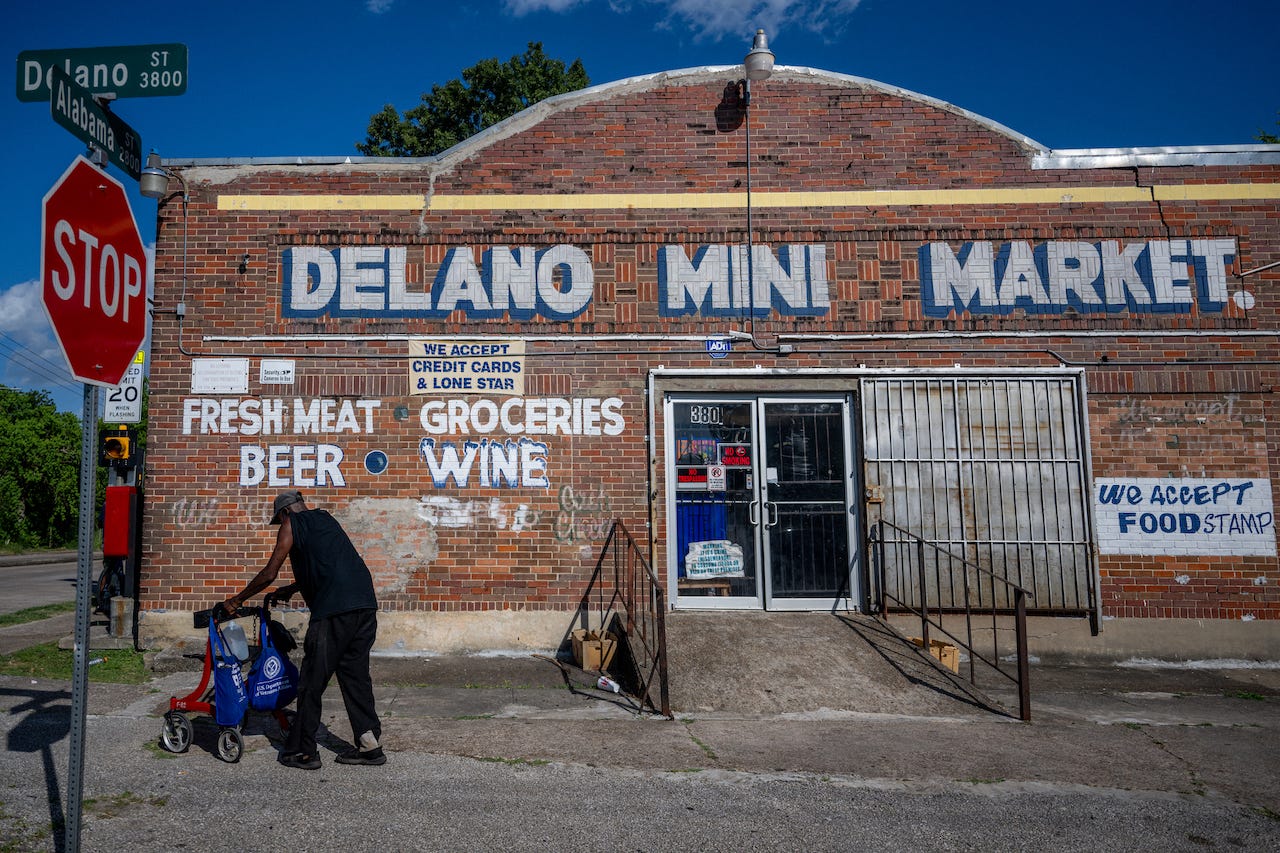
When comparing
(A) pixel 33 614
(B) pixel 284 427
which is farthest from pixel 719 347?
(A) pixel 33 614

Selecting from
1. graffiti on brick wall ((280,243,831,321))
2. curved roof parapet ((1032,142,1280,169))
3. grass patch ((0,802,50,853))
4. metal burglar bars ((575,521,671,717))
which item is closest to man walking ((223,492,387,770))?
grass patch ((0,802,50,853))

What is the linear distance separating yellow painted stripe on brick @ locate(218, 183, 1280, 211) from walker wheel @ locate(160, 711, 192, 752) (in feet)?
18.7

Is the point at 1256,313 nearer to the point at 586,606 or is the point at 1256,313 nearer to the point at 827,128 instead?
the point at 827,128

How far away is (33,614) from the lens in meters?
11.9

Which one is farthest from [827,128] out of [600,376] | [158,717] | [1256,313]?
[158,717]

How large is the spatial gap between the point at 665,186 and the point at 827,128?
1.92 m

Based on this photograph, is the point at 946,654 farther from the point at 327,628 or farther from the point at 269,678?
the point at 269,678

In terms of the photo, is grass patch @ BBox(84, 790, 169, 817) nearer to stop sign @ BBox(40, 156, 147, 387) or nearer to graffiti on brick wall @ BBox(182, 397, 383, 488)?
stop sign @ BBox(40, 156, 147, 387)

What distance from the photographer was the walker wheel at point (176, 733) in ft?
17.9

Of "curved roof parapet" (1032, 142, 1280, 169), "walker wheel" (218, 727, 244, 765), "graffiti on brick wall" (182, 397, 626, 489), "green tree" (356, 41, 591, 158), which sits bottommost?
"walker wheel" (218, 727, 244, 765)

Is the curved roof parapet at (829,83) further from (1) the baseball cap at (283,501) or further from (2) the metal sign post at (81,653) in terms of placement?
(2) the metal sign post at (81,653)

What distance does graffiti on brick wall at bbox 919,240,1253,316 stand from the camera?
9.23 meters

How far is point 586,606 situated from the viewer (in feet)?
28.8

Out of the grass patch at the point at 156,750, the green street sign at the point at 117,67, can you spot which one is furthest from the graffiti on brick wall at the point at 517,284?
the grass patch at the point at 156,750
